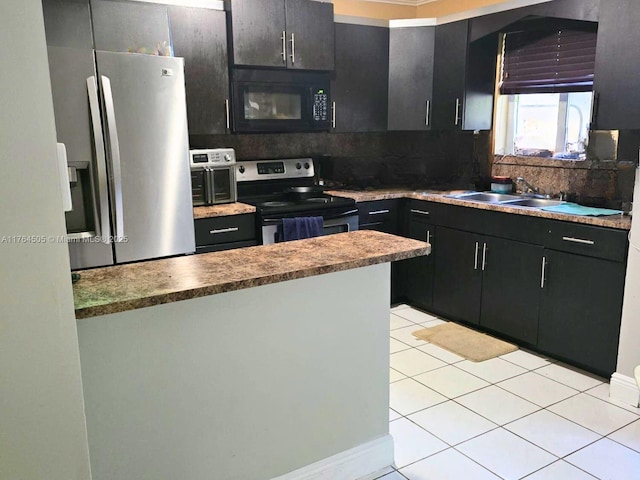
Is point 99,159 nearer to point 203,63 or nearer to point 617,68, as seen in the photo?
point 203,63

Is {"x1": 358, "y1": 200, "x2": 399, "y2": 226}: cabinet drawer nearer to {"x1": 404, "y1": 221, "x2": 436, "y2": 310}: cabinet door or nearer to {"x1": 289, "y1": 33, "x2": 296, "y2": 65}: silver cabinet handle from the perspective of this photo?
{"x1": 404, "y1": 221, "x2": 436, "y2": 310}: cabinet door

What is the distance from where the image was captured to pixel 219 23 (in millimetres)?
3553

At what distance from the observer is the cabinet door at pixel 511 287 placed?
3.39m

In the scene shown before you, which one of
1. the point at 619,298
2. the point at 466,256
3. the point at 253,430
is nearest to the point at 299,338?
the point at 253,430

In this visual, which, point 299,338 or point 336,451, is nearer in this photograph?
point 299,338

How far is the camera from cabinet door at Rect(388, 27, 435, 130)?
4180 mm

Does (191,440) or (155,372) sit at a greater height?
(155,372)

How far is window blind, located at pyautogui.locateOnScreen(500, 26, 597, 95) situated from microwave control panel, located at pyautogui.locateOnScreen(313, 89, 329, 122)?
1350mm

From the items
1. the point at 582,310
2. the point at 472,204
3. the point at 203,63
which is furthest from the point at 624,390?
the point at 203,63

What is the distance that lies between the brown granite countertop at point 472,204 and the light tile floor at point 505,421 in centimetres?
89

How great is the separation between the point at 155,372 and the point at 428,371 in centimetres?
196

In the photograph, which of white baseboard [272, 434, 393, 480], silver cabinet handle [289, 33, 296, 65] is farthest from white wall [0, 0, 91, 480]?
silver cabinet handle [289, 33, 296, 65]

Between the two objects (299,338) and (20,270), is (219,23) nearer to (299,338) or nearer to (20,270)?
(299,338)

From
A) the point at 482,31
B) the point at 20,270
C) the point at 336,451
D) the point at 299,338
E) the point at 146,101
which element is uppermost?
the point at 482,31
